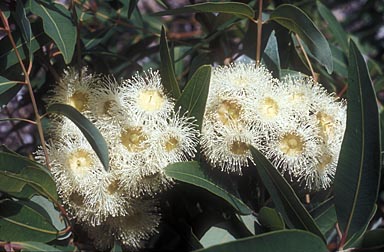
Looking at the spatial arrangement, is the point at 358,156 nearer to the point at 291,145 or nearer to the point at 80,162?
the point at 291,145

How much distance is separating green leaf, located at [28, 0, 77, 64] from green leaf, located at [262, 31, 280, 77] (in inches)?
15.4

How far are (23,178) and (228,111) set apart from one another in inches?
14.7

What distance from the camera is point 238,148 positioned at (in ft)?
3.95

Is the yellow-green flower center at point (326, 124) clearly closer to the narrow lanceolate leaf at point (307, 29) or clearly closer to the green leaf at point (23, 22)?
the narrow lanceolate leaf at point (307, 29)

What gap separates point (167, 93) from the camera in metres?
1.27

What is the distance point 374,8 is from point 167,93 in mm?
1503

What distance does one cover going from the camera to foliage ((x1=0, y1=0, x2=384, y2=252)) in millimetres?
1068

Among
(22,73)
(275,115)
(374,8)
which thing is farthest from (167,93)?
(374,8)

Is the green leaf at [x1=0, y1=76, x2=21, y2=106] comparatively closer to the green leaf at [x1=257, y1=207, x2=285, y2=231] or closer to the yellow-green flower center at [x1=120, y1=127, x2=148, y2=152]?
the yellow-green flower center at [x1=120, y1=127, x2=148, y2=152]

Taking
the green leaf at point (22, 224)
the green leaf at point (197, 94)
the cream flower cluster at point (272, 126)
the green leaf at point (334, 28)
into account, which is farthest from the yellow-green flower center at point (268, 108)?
the green leaf at point (334, 28)

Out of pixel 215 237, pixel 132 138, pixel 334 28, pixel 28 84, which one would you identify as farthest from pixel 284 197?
pixel 334 28

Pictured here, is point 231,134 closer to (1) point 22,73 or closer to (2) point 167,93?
(2) point 167,93

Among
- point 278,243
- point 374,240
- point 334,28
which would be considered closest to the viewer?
point 278,243

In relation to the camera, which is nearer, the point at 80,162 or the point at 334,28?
the point at 80,162
